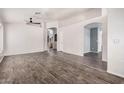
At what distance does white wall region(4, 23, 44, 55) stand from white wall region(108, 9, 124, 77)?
256 inches

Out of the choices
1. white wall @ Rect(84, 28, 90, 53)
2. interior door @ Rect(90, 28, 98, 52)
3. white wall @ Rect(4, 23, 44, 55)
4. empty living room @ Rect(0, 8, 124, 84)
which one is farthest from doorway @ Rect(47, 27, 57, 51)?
interior door @ Rect(90, 28, 98, 52)

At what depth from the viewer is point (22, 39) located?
7824 mm

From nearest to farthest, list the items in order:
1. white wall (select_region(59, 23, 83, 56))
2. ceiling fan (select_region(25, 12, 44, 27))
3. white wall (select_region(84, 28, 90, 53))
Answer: ceiling fan (select_region(25, 12, 44, 27)) < white wall (select_region(59, 23, 83, 56)) < white wall (select_region(84, 28, 90, 53))

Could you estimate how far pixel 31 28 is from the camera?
8.18m

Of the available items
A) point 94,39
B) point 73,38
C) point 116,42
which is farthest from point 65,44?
point 116,42

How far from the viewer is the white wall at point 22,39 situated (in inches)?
283

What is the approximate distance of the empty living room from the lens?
309 centimetres

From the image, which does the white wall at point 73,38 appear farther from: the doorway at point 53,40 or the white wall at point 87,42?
the doorway at point 53,40

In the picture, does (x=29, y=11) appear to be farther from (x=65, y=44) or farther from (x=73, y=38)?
(x=65, y=44)

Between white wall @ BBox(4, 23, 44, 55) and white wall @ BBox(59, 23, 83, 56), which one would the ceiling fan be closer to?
white wall @ BBox(4, 23, 44, 55)

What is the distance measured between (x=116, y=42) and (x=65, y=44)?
17.5 ft

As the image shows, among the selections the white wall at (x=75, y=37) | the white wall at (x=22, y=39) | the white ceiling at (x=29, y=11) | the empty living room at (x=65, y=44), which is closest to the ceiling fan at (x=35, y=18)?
the empty living room at (x=65, y=44)
